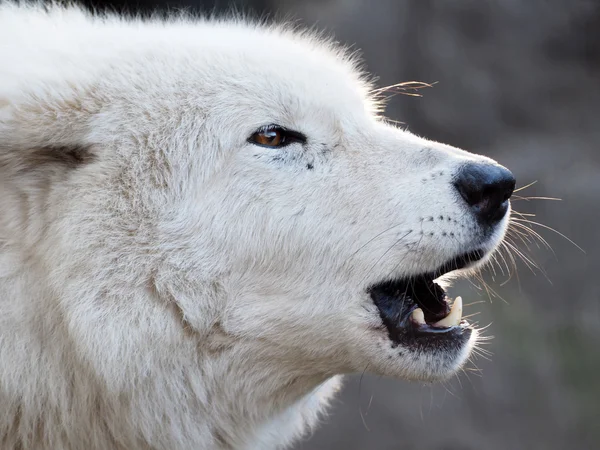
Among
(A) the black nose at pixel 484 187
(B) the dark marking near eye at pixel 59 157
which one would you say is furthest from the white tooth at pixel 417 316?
(B) the dark marking near eye at pixel 59 157

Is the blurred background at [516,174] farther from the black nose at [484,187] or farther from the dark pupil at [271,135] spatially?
the dark pupil at [271,135]

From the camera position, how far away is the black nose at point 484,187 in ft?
8.23

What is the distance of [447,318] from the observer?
264cm

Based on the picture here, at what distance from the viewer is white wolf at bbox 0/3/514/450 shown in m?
2.40

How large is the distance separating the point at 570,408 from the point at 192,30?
4547mm

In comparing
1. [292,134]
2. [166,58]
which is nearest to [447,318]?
[292,134]

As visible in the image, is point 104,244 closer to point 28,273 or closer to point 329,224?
point 28,273

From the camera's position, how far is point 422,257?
246 cm

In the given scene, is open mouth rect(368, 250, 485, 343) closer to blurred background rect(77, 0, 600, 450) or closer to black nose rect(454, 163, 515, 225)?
black nose rect(454, 163, 515, 225)

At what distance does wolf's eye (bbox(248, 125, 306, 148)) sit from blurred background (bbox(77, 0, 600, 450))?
11.6 ft

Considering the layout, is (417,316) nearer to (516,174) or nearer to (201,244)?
(201,244)

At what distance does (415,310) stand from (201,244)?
2.68ft

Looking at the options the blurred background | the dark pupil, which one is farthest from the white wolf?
the blurred background

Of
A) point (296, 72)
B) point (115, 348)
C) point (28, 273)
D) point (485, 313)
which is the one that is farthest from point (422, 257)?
point (485, 313)
